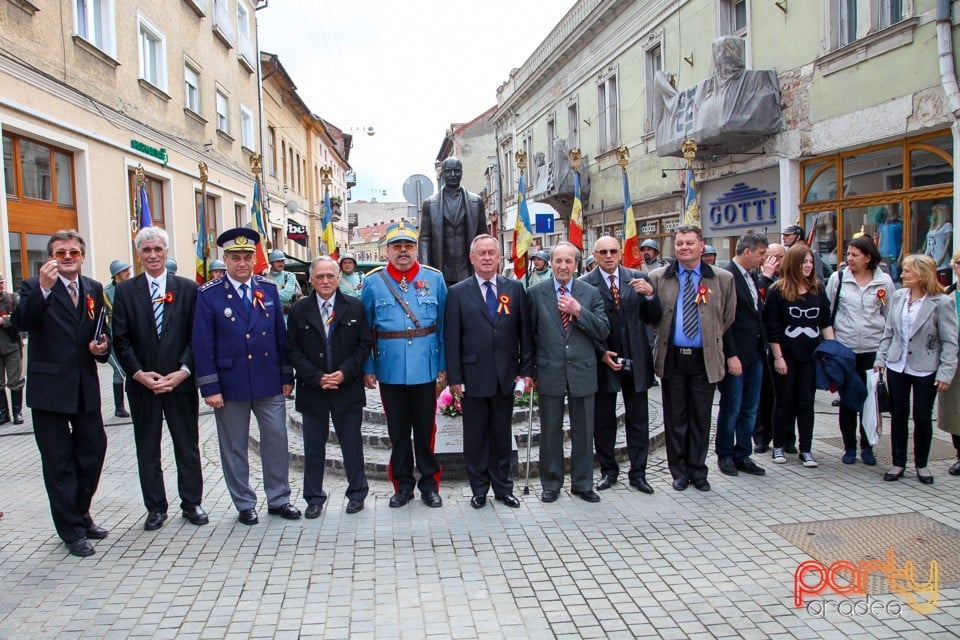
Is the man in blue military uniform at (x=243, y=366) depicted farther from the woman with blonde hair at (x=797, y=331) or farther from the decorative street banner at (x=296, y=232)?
the decorative street banner at (x=296, y=232)

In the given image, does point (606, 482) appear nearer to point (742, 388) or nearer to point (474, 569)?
point (742, 388)

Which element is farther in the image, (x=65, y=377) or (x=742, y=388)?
(x=742, y=388)

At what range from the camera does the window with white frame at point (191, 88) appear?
17.9m

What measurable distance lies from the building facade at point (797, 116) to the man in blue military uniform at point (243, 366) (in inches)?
379

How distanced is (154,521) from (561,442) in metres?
2.94

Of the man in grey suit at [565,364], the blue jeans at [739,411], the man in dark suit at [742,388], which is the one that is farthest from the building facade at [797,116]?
the man in grey suit at [565,364]

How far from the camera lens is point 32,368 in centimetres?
456

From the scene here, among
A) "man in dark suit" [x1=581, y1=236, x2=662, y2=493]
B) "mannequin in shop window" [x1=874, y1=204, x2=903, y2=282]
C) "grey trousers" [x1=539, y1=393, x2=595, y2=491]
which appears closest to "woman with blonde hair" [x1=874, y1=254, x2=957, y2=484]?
"man in dark suit" [x1=581, y1=236, x2=662, y2=493]

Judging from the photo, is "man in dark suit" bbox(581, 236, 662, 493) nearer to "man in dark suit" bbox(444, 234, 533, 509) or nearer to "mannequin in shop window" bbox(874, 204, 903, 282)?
"man in dark suit" bbox(444, 234, 533, 509)

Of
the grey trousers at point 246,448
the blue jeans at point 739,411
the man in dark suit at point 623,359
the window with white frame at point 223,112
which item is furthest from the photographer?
the window with white frame at point 223,112

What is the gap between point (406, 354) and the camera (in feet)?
16.9

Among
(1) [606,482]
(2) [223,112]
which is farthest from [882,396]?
(2) [223,112]

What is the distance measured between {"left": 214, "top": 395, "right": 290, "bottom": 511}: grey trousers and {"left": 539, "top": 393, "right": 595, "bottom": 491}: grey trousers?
1903 mm

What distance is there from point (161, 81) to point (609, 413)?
14933 millimetres
